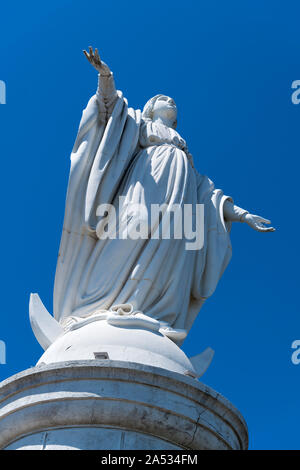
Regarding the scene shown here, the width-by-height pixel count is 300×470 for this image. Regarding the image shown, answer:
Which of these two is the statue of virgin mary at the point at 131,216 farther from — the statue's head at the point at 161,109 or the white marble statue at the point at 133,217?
the statue's head at the point at 161,109

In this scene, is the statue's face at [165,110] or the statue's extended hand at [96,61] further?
the statue's face at [165,110]

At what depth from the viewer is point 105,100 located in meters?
11.8

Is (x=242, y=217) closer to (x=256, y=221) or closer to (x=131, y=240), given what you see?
(x=256, y=221)

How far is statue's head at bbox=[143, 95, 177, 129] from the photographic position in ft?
42.3

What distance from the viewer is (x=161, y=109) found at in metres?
12.9

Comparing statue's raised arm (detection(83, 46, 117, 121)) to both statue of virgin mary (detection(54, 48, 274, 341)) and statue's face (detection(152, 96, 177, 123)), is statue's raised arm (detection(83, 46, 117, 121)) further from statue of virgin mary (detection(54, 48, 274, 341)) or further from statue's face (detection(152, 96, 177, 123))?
statue's face (detection(152, 96, 177, 123))

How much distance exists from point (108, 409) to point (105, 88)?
15.9 feet

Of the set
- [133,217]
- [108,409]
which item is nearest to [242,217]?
[133,217]

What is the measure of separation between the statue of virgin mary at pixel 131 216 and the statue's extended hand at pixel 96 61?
1 cm

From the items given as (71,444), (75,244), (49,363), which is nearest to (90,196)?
(75,244)

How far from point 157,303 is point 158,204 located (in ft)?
4.40

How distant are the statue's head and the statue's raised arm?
1.12m

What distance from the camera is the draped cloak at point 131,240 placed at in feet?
34.8

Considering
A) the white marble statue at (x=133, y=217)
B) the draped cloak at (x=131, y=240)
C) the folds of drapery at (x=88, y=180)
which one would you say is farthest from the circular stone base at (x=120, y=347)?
the folds of drapery at (x=88, y=180)
